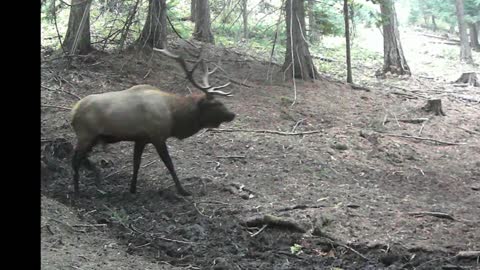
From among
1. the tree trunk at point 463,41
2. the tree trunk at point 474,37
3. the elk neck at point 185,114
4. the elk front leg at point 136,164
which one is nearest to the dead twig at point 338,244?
the elk neck at point 185,114

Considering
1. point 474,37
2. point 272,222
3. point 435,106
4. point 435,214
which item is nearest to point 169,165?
point 272,222

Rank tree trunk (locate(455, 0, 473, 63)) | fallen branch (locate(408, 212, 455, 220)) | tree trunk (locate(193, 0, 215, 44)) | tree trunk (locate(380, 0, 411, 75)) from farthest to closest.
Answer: tree trunk (locate(455, 0, 473, 63)) < tree trunk (locate(380, 0, 411, 75)) < tree trunk (locate(193, 0, 215, 44)) < fallen branch (locate(408, 212, 455, 220))

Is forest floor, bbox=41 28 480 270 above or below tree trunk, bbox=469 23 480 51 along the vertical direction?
below

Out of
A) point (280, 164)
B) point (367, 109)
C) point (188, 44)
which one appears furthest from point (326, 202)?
point (188, 44)

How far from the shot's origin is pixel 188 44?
40.6 ft

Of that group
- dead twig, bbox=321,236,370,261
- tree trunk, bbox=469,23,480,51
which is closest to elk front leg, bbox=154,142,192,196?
dead twig, bbox=321,236,370,261

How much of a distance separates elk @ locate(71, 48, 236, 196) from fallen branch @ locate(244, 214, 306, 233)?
115 centimetres

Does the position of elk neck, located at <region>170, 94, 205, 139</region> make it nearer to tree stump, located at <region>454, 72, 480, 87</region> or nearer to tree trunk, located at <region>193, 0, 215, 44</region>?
tree trunk, located at <region>193, 0, 215, 44</region>

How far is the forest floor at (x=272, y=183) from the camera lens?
542cm

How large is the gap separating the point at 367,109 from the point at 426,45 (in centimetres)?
1679

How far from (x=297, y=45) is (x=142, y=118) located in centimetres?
554

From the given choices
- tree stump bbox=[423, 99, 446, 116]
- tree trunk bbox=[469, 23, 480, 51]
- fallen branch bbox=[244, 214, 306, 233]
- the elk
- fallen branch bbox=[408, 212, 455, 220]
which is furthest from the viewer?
tree trunk bbox=[469, 23, 480, 51]

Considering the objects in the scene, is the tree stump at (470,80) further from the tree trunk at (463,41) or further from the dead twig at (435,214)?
the dead twig at (435,214)

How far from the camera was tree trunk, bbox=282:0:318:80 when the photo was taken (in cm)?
Answer: 1138
